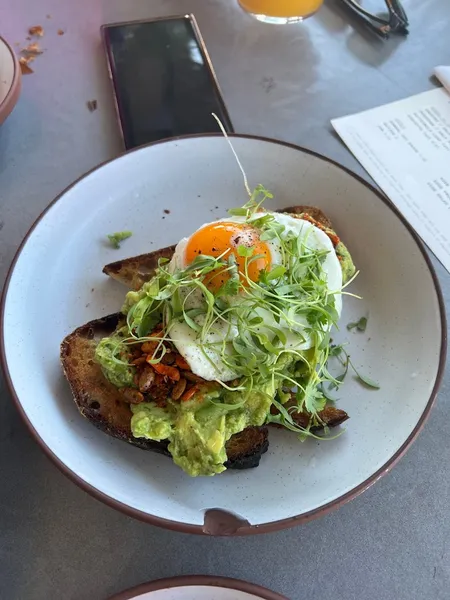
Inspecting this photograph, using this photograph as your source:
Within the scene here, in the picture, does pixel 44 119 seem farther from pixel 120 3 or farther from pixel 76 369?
pixel 76 369

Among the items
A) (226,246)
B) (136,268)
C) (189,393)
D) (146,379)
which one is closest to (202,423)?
(189,393)

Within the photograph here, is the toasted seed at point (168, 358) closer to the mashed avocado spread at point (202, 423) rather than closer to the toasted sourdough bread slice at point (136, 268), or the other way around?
the mashed avocado spread at point (202, 423)

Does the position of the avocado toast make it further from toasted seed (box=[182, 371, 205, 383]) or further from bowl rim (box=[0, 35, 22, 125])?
bowl rim (box=[0, 35, 22, 125])

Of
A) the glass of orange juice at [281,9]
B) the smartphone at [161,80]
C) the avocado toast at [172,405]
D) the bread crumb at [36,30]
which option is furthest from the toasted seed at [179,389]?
the glass of orange juice at [281,9]

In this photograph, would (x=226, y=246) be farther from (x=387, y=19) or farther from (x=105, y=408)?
(x=387, y=19)

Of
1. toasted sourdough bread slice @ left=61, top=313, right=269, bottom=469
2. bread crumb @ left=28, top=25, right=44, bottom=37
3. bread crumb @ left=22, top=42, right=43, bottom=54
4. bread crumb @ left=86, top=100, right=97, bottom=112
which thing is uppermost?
bread crumb @ left=28, top=25, right=44, bottom=37

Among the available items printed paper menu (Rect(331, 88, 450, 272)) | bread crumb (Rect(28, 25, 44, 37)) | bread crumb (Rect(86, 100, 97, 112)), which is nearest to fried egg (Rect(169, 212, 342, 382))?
printed paper menu (Rect(331, 88, 450, 272))

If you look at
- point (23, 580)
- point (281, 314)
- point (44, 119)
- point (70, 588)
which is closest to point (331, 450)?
point (281, 314)
